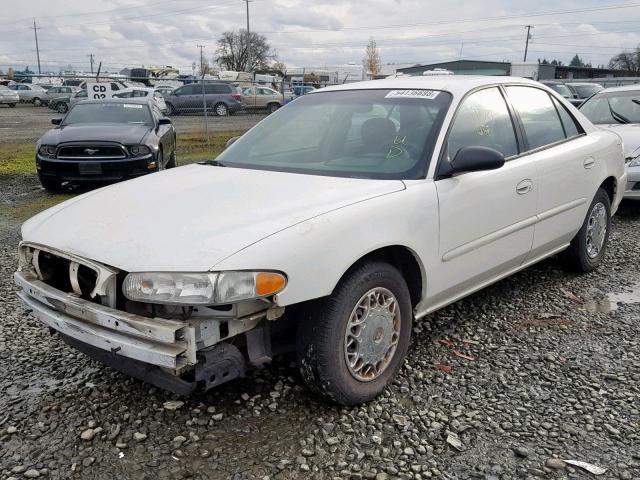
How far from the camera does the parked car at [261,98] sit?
1196 inches

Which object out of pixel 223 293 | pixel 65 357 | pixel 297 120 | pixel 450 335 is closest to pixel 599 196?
pixel 450 335

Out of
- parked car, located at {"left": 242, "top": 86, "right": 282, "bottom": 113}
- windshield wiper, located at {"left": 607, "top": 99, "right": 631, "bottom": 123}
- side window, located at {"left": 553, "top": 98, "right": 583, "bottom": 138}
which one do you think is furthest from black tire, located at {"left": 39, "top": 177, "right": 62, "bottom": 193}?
parked car, located at {"left": 242, "top": 86, "right": 282, "bottom": 113}

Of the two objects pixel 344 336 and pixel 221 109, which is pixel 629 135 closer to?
pixel 344 336

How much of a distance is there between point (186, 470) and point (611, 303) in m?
3.42

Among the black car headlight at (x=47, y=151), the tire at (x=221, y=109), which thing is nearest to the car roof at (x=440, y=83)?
the black car headlight at (x=47, y=151)

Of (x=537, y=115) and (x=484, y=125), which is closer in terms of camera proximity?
(x=484, y=125)

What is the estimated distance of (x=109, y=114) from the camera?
9.89 metres

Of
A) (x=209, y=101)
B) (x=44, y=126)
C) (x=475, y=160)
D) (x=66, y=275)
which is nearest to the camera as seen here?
(x=66, y=275)

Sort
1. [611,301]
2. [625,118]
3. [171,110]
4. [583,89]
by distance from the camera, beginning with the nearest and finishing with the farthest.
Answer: [611,301], [625,118], [583,89], [171,110]

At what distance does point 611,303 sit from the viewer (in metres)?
4.47

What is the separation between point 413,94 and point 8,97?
1526 inches

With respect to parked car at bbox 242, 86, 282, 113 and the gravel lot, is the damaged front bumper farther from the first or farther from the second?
parked car at bbox 242, 86, 282, 113

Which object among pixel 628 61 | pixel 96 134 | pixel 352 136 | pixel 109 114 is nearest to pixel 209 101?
pixel 109 114

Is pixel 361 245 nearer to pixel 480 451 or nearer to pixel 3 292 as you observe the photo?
pixel 480 451
